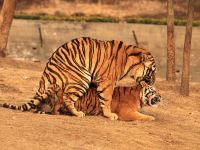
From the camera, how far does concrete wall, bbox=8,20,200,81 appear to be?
887 inches

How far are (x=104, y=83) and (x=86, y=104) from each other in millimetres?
429

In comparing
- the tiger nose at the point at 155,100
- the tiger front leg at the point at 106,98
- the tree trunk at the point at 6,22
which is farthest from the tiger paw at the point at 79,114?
the tree trunk at the point at 6,22

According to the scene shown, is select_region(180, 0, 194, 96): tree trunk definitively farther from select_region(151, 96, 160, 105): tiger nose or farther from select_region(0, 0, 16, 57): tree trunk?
select_region(0, 0, 16, 57): tree trunk

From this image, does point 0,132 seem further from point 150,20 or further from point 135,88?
point 150,20

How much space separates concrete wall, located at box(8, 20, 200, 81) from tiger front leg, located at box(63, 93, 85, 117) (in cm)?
1137

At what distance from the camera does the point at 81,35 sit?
23.8 metres

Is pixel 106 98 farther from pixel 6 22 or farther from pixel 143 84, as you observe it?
pixel 6 22

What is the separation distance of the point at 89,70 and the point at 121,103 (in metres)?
0.69

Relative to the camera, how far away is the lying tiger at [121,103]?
1062 cm

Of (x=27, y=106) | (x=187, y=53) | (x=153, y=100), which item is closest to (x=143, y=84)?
(x=153, y=100)

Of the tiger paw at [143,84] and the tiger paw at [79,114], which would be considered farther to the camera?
the tiger paw at [143,84]

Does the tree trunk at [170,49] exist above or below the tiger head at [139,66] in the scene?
above

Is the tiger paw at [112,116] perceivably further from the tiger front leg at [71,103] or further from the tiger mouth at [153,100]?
the tiger mouth at [153,100]

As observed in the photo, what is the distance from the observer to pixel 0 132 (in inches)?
337
